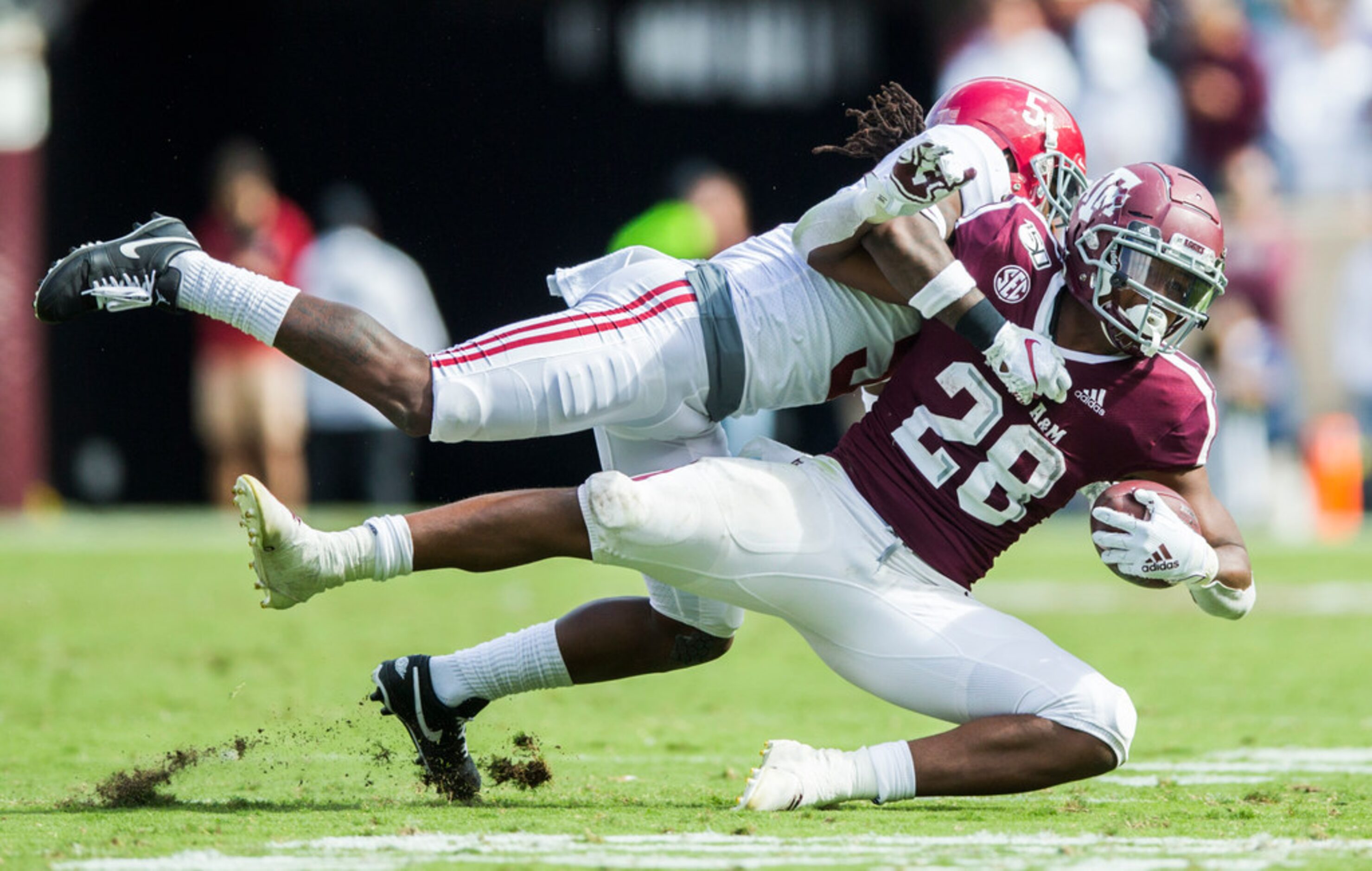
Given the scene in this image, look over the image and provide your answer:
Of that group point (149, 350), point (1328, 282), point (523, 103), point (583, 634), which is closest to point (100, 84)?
point (149, 350)

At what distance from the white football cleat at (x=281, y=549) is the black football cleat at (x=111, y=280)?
48cm

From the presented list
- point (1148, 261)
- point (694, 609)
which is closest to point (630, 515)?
point (694, 609)

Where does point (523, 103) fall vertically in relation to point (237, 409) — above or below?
above

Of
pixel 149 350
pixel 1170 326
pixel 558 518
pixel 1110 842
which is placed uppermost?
pixel 149 350

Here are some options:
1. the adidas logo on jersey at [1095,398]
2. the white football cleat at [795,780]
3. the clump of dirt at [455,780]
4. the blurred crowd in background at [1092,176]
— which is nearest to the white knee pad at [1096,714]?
the white football cleat at [795,780]

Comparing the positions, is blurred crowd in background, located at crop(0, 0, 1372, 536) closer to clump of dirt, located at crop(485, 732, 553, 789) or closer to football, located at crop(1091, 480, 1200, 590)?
clump of dirt, located at crop(485, 732, 553, 789)

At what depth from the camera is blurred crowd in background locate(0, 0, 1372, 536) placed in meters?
12.9

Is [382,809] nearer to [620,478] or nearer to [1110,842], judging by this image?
[620,478]

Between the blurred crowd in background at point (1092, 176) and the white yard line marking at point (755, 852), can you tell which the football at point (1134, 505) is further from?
the blurred crowd in background at point (1092, 176)

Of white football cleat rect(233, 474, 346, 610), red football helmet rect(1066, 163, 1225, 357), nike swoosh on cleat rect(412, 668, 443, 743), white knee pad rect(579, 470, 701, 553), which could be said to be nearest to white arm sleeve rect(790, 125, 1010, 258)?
red football helmet rect(1066, 163, 1225, 357)

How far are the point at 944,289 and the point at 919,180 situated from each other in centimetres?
24

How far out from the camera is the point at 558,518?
4.01m

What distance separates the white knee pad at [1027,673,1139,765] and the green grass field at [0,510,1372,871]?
0.60 feet

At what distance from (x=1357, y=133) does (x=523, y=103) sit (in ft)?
20.6
